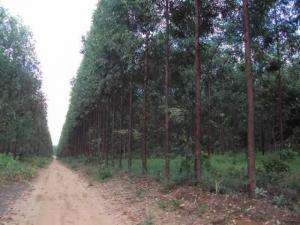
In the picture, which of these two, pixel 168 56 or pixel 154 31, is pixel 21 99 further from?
pixel 168 56

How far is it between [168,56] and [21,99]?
2898cm

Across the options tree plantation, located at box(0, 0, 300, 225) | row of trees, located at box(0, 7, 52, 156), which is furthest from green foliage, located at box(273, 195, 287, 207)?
row of trees, located at box(0, 7, 52, 156)

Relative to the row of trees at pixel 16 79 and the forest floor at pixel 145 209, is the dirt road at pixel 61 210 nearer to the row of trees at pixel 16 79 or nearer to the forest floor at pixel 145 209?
the forest floor at pixel 145 209

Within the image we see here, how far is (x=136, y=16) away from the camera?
81.9 feet

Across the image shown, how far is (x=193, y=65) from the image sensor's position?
75.6ft

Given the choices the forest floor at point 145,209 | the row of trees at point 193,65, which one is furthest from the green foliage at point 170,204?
the row of trees at point 193,65

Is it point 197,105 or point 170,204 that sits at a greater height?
point 197,105

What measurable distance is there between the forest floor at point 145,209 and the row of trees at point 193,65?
4.99ft

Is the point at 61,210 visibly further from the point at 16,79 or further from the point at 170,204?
the point at 16,79

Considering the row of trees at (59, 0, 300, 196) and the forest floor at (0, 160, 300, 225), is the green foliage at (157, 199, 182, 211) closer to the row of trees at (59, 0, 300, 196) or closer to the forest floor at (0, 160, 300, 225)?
the forest floor at (0, 160, 300, 225)

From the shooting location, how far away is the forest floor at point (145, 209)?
11.7 m

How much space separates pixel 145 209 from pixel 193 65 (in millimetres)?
10423

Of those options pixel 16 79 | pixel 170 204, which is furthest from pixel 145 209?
pixel 16 79

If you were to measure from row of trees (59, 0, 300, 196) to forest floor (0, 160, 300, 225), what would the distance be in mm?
1519
